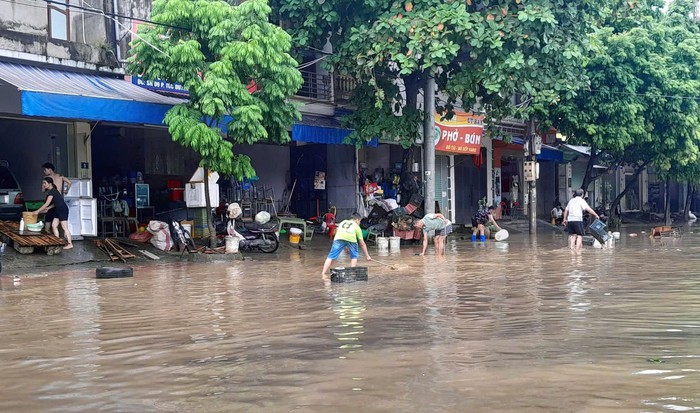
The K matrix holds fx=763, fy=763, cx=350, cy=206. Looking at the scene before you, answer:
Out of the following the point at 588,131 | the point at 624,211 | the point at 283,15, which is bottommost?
the point at 624,211

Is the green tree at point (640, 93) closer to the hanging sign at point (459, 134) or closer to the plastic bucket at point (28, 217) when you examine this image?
the hanging sign at point (459, 134)

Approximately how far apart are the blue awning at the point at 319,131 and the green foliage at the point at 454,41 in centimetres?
70

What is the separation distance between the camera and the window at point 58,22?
53.9 feet

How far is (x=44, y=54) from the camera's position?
1614 cm

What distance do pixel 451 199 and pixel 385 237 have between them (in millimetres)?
8940

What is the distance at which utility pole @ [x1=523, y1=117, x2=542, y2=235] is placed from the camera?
26016 mm

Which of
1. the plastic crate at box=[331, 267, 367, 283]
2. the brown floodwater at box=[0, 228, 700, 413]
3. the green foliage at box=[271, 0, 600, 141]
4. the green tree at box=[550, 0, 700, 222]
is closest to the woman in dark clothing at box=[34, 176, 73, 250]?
the brown floodwater at box=[0, 228, 700, 413]

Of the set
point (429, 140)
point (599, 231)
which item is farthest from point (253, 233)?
point (599, 231)

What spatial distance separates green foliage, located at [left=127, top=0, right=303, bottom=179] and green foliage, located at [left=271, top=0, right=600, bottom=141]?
3.09 metres

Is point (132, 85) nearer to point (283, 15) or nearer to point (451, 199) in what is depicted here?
point (283, 15)

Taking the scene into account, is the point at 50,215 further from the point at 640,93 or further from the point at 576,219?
the point at 640,93

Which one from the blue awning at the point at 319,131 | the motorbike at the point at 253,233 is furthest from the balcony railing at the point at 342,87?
the motorbike at the point at 253,233

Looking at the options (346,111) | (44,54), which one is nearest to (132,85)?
(44,54)

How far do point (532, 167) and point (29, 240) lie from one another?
16.9 m
